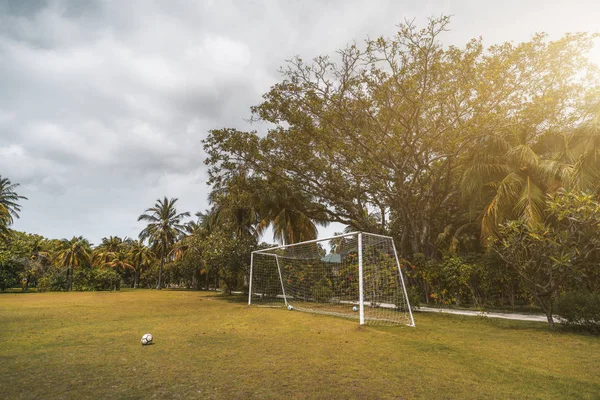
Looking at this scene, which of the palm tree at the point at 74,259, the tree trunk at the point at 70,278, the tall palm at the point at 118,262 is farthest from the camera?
the tall palm at the point at 118,262

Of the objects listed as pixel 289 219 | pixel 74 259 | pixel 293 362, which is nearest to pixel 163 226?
pixel 74 259

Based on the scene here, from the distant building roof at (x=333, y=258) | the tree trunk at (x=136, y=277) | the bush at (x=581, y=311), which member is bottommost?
the tree trunk at (x=136, y=277)

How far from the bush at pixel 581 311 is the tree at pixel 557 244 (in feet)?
1.24

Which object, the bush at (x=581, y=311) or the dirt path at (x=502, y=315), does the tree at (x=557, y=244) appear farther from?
the dirt path at (x=502, y=315)

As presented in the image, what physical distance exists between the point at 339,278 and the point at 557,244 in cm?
877

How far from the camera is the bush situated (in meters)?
7.61

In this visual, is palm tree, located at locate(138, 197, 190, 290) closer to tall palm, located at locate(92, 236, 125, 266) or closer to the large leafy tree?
tall palm, located at locate(92, 236, 125, 266)

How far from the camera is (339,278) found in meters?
14.8

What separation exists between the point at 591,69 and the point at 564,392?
13.5 m

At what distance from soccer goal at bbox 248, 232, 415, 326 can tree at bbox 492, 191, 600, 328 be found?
3379mm

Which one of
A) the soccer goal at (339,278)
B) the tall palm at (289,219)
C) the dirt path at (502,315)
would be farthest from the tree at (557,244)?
the tall palm at (289,219)

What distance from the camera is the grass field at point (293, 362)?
3775 mm

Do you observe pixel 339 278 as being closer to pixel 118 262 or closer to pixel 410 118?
pixel 410 118

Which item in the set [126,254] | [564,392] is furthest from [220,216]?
[126,254]
